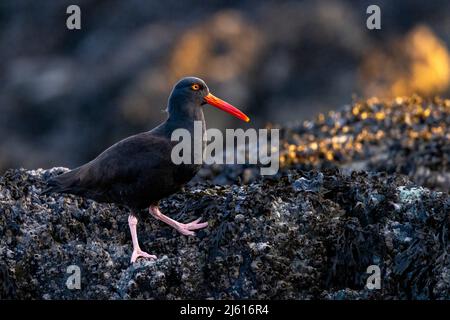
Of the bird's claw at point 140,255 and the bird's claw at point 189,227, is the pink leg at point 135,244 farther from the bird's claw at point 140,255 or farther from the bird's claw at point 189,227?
the bird's claw at point 189,227

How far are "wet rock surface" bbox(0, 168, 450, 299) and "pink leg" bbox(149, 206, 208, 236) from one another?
0.20ft

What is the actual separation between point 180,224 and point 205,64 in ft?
33.4

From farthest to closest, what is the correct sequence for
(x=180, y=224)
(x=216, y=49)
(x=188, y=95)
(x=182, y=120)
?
(x=216, y=49), (x=188, y=95), (x=182, y=120), (x=180, y=224)

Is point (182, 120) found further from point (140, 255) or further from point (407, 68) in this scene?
point (407, 68)

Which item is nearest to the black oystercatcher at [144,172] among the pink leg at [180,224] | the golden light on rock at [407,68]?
the pink leg at [180,224]

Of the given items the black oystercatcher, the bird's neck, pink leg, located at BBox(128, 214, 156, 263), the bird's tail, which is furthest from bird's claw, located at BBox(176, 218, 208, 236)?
the bird's tail

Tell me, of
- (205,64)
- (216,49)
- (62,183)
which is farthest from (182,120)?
(216,49)

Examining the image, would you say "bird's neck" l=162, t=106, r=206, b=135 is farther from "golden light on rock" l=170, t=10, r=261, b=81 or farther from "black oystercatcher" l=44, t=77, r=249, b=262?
"golden light on rock" l=170, t=10, r=261, b=81

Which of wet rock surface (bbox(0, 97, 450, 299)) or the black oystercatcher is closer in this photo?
wet rock surface (bbox(0, 97, 450, 299))

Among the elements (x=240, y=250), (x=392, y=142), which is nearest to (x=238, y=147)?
(x=392, y=142)

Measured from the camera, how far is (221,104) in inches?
279

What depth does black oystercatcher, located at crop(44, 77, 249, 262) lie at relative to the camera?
20.6 ft

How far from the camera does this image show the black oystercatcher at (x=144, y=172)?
20.6 feet

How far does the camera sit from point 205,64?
53.1ft
